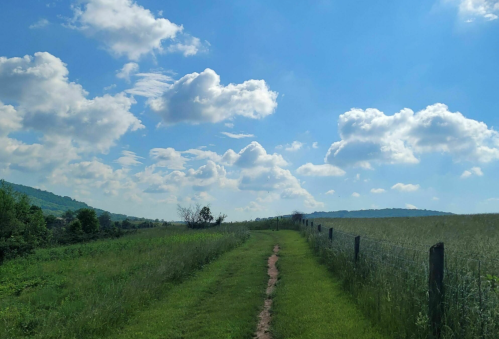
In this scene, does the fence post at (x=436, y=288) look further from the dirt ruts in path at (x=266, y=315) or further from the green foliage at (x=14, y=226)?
the green foliage at (x=14, y=226)

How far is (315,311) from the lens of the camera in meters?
9.14

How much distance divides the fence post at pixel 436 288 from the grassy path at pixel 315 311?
1.17 m

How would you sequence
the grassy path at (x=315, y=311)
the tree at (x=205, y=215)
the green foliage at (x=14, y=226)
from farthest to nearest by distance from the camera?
the tree at (x=205, y=215) → the green foliage at (x=14, y=226) → the grassy path at (x=315, y=311)

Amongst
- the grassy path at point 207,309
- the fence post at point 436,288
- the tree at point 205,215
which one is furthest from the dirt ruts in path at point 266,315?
the tree at point 205,215

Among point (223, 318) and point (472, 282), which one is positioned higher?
point (472, 282)

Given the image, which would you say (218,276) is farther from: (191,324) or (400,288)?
(400,288)

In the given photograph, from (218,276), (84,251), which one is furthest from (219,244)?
(84,251)

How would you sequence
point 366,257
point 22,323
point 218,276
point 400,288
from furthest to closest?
point 218,276
point 366,257
point 22,323
point 400,288

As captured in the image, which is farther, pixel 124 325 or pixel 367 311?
pixel 124 325

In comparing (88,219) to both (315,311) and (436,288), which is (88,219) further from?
(436,288)

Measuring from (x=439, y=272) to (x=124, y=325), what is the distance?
7682 mm

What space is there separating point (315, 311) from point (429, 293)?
10.8 feet

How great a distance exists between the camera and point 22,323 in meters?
9.97

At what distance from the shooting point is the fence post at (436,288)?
642 cm
